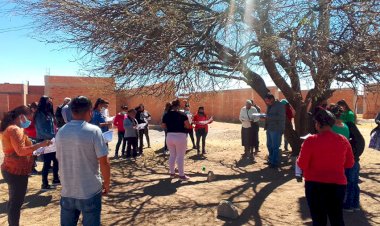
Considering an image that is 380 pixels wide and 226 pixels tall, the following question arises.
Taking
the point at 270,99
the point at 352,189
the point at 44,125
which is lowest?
the point at 352,189

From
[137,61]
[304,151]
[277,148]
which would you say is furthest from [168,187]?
[304,151]

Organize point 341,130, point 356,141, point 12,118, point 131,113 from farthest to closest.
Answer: point 131,113 → point 356,141 → point 341,130 → point 12,118

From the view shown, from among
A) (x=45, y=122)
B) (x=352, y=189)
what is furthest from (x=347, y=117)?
(x=45, y=122)

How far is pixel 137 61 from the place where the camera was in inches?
275

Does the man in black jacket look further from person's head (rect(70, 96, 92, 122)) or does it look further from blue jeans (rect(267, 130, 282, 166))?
person's head (rect(70, 96, 92, 122))

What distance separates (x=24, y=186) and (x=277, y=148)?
20.6 ft

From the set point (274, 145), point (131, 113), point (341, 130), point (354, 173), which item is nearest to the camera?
point (341, 130)

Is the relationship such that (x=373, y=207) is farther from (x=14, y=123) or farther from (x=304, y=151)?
(x=14, y=123)

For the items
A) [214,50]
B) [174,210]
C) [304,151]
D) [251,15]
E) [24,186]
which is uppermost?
[251,15]

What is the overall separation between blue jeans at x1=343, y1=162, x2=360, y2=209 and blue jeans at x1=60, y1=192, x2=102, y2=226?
3740mm

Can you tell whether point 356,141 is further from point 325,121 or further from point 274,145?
point 274,145

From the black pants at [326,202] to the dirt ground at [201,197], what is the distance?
1331 mm

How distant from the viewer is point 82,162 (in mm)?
3396

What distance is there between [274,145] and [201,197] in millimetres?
3181
